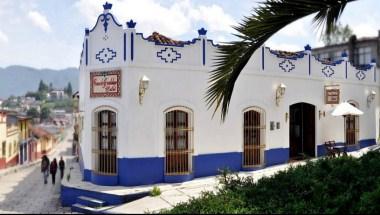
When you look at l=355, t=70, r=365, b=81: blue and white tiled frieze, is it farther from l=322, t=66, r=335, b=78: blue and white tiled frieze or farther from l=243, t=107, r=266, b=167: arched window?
l=243, t=107, r=266, b=167: arched window

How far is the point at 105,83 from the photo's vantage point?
11898 millimetres

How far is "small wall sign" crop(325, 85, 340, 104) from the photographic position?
1609cm

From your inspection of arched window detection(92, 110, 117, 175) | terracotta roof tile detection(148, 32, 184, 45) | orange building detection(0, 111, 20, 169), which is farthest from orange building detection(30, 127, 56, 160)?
terracotta roof tile detection(148, 32, 184, 45)

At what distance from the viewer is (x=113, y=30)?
1177cm

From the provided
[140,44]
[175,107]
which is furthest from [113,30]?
[175,107]

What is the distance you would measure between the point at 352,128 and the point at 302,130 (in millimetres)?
2958

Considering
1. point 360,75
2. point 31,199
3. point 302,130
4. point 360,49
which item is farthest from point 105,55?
point 360,49

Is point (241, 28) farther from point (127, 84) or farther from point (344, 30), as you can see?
point (344, 30)

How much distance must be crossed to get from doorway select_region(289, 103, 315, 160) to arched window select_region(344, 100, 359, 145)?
7.23 feet

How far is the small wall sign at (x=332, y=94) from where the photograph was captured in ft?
52.8

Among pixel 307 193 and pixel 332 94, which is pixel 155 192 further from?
pixel 332 94

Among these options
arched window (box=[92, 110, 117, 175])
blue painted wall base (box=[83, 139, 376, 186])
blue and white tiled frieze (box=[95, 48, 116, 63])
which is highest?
blue and white tiled frieze (box=[95, 48, 116, 63])

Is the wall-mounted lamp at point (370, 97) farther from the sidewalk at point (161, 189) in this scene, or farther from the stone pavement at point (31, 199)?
the stone pavement at point (31, 199)

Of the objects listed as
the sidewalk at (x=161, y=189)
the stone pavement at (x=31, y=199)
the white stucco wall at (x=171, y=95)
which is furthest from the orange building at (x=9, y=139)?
the white stucco wall at (x=171, y=95)
